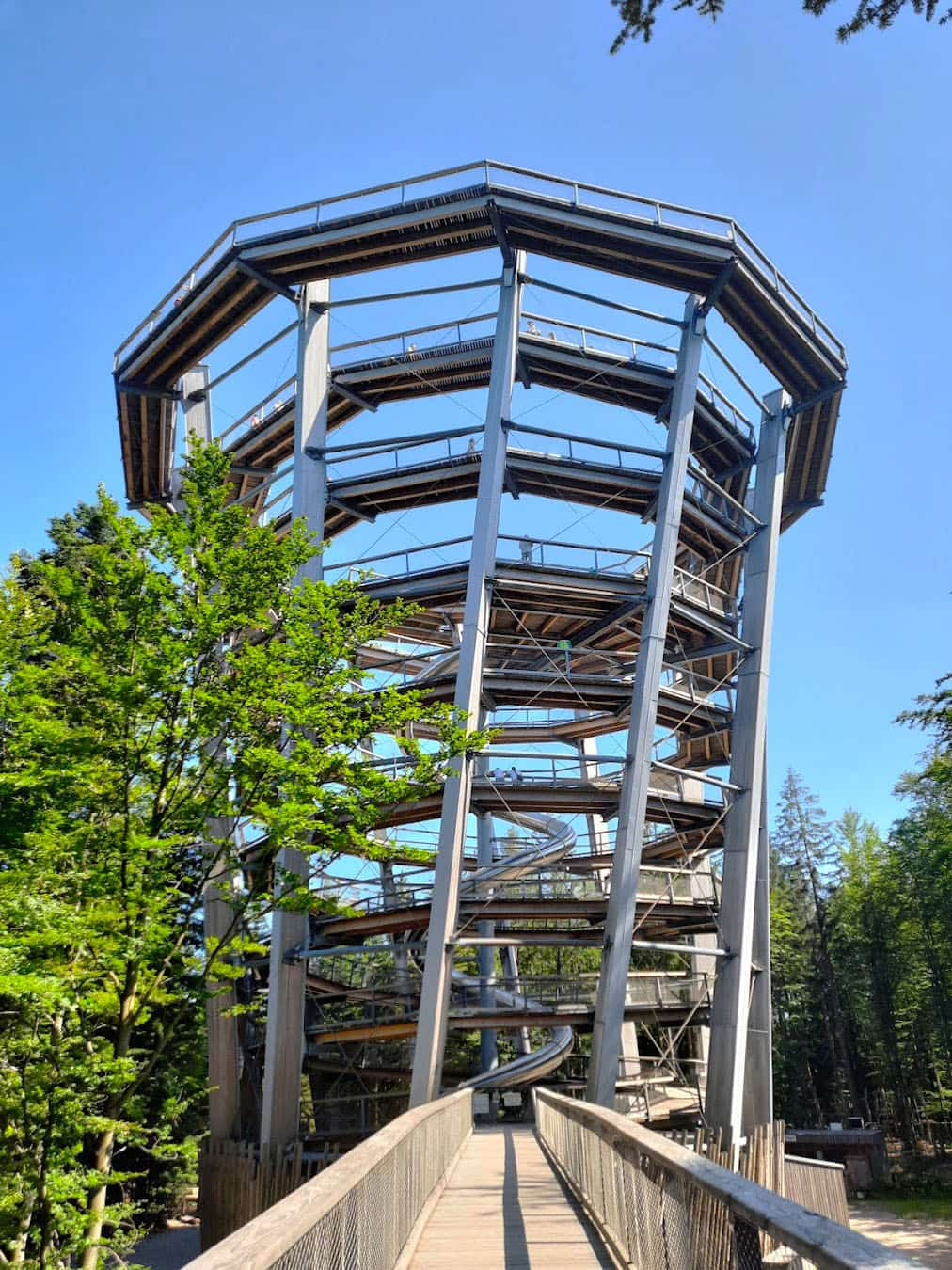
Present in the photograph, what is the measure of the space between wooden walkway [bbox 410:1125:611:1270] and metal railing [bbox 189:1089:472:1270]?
252 millimetres

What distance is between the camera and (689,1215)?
12.5 feet

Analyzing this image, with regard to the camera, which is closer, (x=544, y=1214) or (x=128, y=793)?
(x=544, y=1214)

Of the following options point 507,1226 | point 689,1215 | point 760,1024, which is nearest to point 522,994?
point 760,1024

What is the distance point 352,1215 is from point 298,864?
1711 centimetres

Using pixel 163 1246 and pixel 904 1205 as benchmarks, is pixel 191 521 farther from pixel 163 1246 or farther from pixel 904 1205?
pixel 904 1205

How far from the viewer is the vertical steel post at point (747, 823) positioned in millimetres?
20781

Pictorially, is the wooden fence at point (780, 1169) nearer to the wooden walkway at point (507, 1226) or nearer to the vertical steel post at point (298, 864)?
the wooden walkway at point (507, 1226)

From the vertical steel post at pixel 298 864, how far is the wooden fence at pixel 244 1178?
2.11 feet

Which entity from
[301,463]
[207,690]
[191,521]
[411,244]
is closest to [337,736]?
[207,690]

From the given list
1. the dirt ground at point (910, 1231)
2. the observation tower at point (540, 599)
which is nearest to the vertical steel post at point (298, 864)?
the observation tower at point (540, 599)

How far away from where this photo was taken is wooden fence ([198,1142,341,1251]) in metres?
18.6

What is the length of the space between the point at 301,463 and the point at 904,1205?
1167 inches

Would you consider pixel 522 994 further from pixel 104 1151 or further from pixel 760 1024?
pixel 104 1151

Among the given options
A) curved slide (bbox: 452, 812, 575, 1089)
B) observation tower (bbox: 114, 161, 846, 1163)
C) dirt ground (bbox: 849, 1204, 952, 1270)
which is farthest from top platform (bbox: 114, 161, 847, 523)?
dirt ground (bbox: 849, 1204, 952, 1270)
